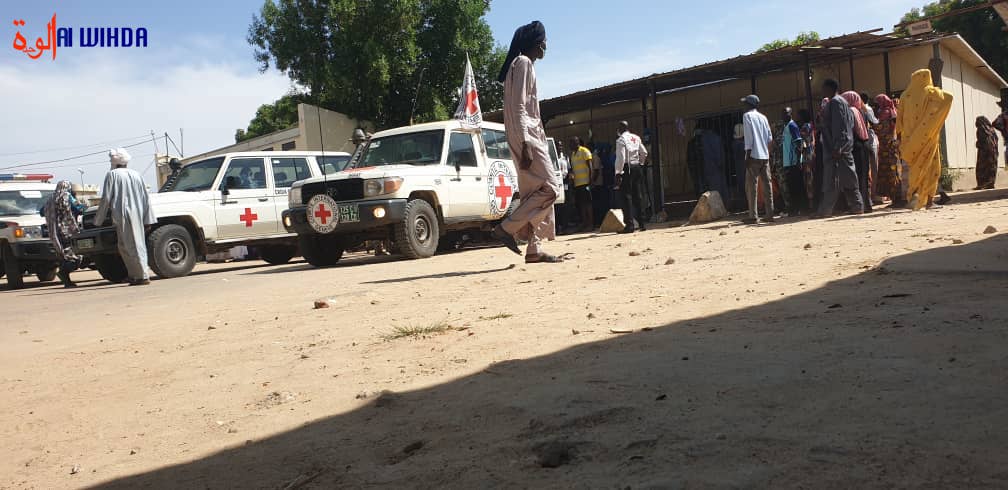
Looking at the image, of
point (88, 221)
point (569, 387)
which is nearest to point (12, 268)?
point (88, 221)

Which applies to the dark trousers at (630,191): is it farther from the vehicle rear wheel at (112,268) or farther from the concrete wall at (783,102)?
the vehicle rear wheel at (112,268)

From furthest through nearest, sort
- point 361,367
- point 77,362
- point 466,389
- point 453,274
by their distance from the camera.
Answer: point 453,274 → point 77,362 → point 361,367 → point 466,389

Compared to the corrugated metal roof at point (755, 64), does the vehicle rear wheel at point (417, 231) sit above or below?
below

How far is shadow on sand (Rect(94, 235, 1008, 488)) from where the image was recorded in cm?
188

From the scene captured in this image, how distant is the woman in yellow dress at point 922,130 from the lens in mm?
10164

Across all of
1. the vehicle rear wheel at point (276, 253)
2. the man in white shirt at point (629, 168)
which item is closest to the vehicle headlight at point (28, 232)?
the vehicle rear wheel at point (276, 253)

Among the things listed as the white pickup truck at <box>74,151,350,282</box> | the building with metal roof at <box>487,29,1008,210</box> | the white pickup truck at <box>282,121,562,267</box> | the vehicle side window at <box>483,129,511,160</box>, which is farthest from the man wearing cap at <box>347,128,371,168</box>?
the building with metal roof at <box>487,29,1008,210</box>

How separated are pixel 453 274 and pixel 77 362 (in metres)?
3.45

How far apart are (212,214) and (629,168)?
6.36 meters

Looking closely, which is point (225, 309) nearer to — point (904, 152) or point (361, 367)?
point (361, 367)

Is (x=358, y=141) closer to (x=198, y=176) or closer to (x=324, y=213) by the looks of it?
(x=324, y=213)

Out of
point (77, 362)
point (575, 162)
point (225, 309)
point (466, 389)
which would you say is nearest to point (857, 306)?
point (466, 389)

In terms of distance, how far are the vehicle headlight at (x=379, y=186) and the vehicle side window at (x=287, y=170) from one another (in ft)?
10.7

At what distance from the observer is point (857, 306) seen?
12.1ft
